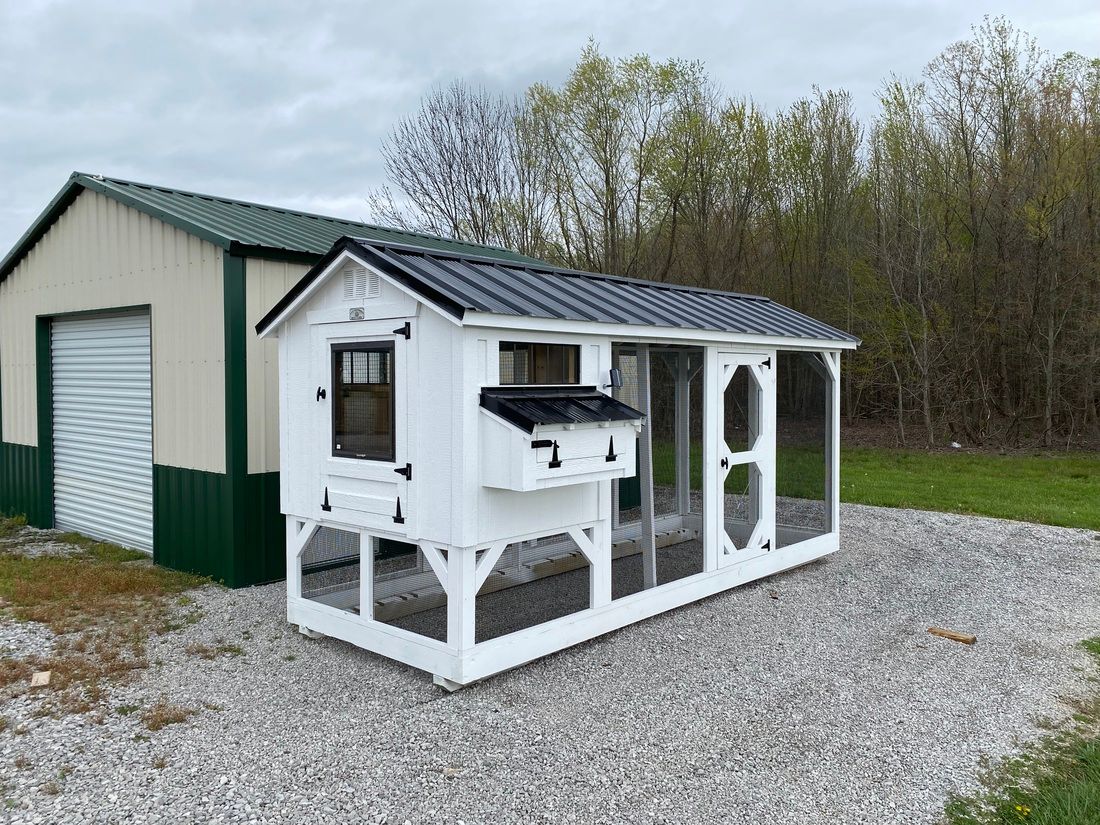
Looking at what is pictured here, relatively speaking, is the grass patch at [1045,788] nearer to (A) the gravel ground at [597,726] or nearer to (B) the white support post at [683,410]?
(A) the gravel ground at [597,726]

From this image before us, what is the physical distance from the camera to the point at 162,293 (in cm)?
708

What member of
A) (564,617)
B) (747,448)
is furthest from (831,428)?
(564,617)

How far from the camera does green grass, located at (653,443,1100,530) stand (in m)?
7.18

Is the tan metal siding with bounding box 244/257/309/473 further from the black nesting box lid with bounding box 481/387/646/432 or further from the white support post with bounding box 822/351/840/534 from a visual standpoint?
the white support post with bounding box 822/351/840/534

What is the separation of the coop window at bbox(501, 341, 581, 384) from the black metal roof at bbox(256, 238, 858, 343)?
0.23 meters

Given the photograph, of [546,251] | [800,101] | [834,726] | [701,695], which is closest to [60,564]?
[701,695]

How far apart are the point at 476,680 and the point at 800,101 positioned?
16707 millimetres

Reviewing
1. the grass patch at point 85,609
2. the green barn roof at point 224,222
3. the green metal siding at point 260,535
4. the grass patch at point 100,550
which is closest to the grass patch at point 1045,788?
the grass patch at point 85,609

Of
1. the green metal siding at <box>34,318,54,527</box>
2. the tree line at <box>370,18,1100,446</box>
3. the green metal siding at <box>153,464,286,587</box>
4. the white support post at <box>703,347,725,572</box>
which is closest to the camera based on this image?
the white support post at <box>703,347,725,572</box>

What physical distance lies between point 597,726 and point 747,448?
3.26 m

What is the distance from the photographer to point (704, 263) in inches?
702

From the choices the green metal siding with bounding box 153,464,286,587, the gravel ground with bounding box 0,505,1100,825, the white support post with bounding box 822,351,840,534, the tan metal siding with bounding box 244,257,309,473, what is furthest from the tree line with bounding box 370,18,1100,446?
the green metal siding with bounding box 153,464,286,587

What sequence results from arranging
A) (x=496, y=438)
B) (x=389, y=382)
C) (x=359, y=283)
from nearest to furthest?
1. (x=496, y=438)
2. (x=389, y=382)
3. (x=359, y=283)

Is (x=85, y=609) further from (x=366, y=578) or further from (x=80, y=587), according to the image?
(x=366, y=578)
